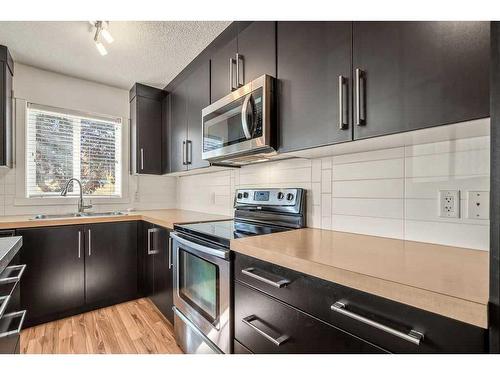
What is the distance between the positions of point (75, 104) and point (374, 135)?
114 inches

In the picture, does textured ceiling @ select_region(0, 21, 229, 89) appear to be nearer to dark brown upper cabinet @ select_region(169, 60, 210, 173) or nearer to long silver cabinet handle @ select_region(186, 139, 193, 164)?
dark brown upper cabinet @ select_region(169, 60, 210, 173)

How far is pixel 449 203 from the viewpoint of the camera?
1.04 meters

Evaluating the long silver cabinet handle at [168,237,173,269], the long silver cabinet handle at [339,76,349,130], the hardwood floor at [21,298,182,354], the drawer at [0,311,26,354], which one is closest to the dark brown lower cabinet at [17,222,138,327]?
the hardwood floor at [21,298,182,354]

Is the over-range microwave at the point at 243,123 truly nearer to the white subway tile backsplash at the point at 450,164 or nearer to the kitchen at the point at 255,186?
the kitchen at the point at 255,186

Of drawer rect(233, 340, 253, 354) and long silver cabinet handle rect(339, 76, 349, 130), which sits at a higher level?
long silver cabinet handle rect(339, 76, 349, 130)

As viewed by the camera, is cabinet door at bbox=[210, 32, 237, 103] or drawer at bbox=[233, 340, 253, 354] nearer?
drawer at bbox=[233, 340, 253, 354]

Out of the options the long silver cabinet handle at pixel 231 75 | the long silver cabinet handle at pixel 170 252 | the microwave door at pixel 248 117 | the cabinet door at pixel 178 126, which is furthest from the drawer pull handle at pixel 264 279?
the cabinet door at pixel 178 126

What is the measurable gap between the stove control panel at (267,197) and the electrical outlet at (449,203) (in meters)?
0.74

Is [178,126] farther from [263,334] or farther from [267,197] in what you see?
[263,334]

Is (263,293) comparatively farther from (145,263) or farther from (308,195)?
(145,263)

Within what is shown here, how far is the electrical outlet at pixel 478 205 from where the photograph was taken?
0.95 metres

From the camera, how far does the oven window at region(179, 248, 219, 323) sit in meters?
1.36

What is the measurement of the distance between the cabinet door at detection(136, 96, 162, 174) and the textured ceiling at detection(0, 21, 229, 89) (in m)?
0.29

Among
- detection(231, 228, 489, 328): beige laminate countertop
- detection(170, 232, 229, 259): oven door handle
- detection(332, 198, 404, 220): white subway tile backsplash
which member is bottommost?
detection(170, 232, 229, 259): oven door handle
